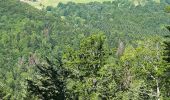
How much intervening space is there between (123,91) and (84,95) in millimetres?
4889

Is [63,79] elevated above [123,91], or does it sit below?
above

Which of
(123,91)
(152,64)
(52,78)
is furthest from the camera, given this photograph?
(123,91)

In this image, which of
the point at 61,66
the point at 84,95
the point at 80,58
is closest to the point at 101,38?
the point at 80,58

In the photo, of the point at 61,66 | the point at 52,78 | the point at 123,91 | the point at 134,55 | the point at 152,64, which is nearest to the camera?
the point at 52,78

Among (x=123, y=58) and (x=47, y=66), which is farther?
(x=123, y=58)

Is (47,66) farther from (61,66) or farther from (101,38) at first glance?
(101,38)

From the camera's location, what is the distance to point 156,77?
50656 millimetres

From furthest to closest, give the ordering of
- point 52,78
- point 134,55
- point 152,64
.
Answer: point 134,55 → point 152,64 → point 52,78

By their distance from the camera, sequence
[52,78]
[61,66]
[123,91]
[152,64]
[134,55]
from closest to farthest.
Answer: [52,78] → [61,66] → [152,64] → [134,55] → [123,91]

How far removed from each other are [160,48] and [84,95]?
10.5 m

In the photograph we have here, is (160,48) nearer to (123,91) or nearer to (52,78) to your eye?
(123,91)

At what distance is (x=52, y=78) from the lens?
27859mm

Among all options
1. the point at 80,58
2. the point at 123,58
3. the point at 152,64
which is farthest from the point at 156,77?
the point at 80,58

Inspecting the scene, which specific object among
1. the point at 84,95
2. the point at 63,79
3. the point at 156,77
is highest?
the point at 63,79
